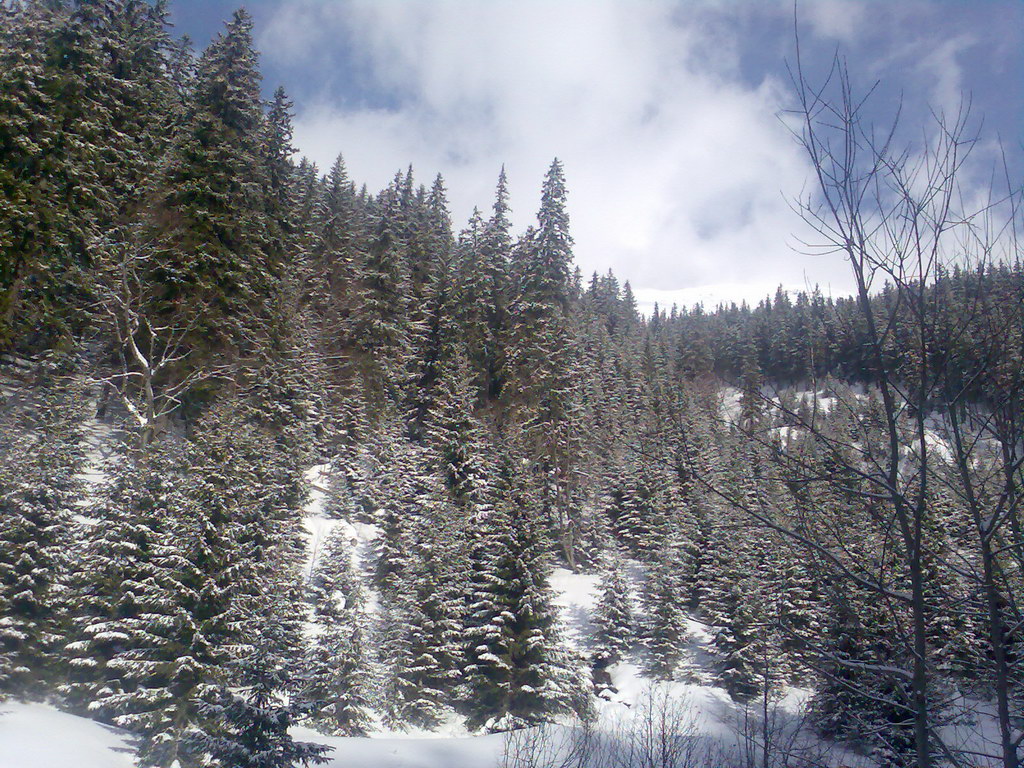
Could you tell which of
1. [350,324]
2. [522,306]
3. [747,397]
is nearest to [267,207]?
[350,324]

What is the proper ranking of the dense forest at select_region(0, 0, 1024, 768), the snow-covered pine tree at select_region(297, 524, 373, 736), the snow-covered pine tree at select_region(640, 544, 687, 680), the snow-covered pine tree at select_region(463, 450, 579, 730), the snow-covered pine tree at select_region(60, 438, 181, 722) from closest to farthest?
the dense forest at select_region(0, 0, 1024, 768) < the snow-covered pine tree at select_region(60, 438, 181, 722) < the snow-covered pine tree at select_region(297, 524, 373, 736) < the snow-covered pine tree at select_region(463, 450, 579, 730) < the snow-covered pine tree at select_region(640, 544, 687, 680)

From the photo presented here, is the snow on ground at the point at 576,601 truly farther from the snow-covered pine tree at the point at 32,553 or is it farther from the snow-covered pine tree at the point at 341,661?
the snow-covered pine tree at the point at 32,553

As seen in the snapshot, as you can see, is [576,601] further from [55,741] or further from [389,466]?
[55,741]

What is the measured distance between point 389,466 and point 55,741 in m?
17.9

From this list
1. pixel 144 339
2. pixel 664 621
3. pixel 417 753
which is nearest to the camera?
pixel 417 753

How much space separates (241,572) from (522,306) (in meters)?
22.6

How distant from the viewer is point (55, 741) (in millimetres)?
10602

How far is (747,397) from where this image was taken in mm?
4441

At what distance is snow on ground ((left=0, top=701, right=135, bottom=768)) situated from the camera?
376 inches

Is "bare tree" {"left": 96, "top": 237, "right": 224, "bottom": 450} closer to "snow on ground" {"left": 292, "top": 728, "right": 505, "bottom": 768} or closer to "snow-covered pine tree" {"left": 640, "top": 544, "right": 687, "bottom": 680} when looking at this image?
"snow on ground" {"left": 292, "top": 728, "right": 505, "bottom": 768}

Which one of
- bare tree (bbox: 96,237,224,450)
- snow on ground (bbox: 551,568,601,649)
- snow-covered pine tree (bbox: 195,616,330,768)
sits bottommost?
Answer: snow-covered pine tree (bbox: 195,616,330,768)

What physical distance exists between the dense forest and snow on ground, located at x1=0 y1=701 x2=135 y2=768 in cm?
54

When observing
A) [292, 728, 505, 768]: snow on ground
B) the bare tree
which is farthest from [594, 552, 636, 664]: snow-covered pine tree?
the bare tree

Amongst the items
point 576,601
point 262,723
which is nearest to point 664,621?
point 576,601
